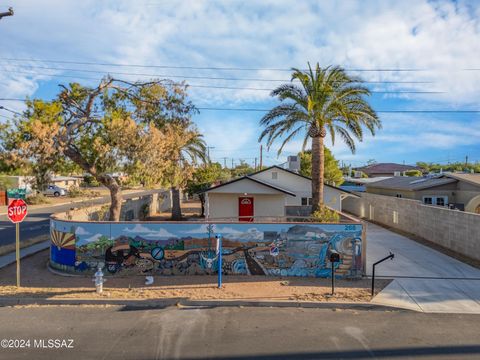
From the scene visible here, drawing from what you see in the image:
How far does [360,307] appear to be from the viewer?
8.72 meters

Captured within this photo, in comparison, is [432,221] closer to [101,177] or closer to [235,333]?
[235,333]

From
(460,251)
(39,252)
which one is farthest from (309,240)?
(39,252)

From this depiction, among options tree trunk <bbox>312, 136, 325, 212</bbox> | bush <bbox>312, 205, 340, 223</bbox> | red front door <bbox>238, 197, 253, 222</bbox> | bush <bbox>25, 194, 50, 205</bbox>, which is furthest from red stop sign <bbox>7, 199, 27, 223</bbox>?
bush <bbox>25, 194, 50, 205</bbox>

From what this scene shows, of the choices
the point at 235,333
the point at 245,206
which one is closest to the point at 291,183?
the point at 245,206

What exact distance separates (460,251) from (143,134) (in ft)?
44.3

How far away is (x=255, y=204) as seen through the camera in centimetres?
2264

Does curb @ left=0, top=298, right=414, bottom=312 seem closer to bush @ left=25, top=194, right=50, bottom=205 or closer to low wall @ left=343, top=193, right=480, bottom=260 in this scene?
low wall @ left=343, top=193, right=480, bottom=260

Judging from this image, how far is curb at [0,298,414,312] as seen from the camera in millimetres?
8750

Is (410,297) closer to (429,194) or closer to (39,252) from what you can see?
(39,252)

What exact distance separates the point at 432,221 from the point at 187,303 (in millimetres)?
13079

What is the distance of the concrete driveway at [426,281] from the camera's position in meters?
8.88

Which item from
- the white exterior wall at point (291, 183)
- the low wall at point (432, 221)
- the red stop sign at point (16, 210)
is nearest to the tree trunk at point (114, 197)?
the red stop sign at point (16, 210)

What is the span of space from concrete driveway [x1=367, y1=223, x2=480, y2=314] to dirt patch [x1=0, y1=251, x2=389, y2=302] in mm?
689

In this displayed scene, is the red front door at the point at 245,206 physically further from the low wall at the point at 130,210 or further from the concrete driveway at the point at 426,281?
the concrete driveway at the point at 426,281
